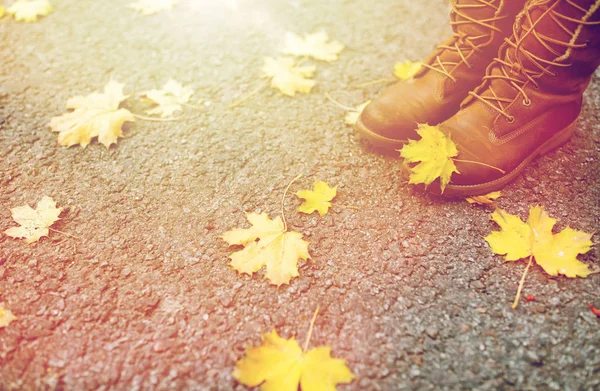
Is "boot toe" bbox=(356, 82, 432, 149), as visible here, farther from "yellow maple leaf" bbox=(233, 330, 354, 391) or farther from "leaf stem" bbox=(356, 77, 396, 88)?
"yellow maple leaf" bbox=(233, 330, 354, 391)

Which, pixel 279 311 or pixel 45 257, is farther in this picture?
pixel 45 257

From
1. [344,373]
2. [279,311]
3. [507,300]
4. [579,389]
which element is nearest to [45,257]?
[279,311]

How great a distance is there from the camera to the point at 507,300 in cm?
122

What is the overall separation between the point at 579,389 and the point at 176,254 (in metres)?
1.22

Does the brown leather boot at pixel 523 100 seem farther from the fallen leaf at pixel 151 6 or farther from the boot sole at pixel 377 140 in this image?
the fallen leaf at pixel 151 6

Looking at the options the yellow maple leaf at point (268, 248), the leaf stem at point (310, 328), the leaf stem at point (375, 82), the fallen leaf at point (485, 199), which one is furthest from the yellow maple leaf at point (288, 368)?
the leaf stem at point (375, 82)

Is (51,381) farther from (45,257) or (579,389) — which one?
(579,389)

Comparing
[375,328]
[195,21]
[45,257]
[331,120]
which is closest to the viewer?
[375,328]

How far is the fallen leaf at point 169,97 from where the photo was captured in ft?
5.99

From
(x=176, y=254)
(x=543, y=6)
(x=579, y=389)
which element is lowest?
(x=579, y=389)

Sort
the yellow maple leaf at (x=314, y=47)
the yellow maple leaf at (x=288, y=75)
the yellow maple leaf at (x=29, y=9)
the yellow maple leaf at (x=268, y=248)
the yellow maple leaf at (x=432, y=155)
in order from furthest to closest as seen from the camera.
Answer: the yellow maple leaf at (x=29, y=9), the yellow maple leaf at (x=314, y=47), the yellow maple leaf at (x=288, y=75), the yellow maple leaf at (x=432, y=155), the yellow maple leaf at (x=268, y=248)

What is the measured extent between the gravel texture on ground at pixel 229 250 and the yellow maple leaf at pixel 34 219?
3cm

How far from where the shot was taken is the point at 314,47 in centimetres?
214

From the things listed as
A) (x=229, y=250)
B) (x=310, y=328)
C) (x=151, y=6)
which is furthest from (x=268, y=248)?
(x=151, y=6)
